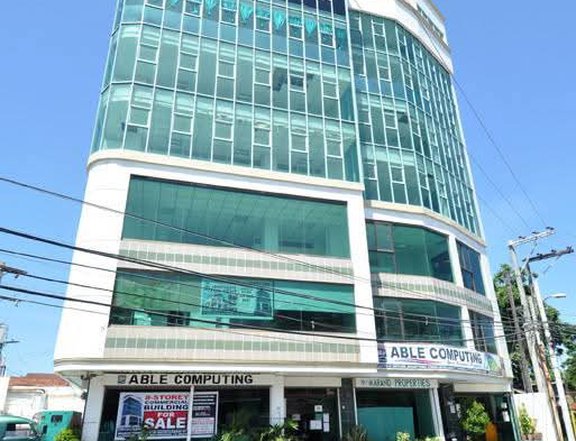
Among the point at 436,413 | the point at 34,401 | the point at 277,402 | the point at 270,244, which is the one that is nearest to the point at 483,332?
the point at 436,413

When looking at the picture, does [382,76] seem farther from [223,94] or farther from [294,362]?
[294,362]

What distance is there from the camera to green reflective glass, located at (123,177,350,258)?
17.9 meters

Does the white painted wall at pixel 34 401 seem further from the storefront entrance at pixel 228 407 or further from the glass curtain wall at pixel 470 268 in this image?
the glass curtain wall at pixel 470 268

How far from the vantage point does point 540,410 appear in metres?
25.2

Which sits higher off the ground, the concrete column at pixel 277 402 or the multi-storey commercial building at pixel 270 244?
the multi-storey commercial building at pixel 270 244

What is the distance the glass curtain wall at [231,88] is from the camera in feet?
63.2

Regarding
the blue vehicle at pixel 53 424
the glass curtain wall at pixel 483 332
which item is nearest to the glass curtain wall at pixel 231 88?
the glass curtain wall at pixel 483 332

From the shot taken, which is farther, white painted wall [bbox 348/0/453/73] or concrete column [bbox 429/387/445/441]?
white painted wall [bbox 348/0/453/73]

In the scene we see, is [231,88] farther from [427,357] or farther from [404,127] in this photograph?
[427,357]

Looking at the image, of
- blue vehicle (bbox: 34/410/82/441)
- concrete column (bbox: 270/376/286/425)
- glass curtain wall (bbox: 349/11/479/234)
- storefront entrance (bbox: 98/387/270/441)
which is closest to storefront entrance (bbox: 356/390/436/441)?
concrete column (bbox: 270/376/286/425)

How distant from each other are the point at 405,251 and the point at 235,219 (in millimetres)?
9484

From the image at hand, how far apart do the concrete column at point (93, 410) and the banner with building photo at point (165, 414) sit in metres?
0.72

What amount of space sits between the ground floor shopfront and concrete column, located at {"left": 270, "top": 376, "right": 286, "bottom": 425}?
0.04 metres

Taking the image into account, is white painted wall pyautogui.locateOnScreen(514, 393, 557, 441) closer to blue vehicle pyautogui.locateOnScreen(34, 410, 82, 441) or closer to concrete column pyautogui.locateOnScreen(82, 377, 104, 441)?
concrete column pyautogui.locateOnScreen(82, 377, 104, 441)
